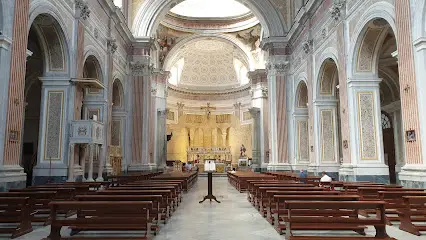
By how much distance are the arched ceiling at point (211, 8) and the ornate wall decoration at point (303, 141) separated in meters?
13.9

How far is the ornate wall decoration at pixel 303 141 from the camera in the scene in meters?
18.2

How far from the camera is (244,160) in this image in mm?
28094

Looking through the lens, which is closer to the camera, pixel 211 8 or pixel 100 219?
pixel 100 219

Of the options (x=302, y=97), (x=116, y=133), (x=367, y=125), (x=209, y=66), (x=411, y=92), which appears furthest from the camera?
(x=209, y=66)

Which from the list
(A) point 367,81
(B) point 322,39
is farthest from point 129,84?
(A) point 367,81

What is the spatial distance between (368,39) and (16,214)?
10.1 m

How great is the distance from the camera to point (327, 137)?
47.9 ft

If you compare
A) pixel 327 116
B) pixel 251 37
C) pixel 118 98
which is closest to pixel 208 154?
pixel 251 37

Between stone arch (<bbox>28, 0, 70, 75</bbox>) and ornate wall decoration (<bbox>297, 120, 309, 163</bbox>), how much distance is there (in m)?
11.9

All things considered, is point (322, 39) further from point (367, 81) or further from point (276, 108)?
point (276, 108)

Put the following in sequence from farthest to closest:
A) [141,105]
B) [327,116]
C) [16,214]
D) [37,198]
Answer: [141,105] → [327,116] → [37,198] → [16,214]

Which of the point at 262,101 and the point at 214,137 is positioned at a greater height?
the point at 262,101

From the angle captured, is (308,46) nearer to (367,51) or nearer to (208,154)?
(367,51)

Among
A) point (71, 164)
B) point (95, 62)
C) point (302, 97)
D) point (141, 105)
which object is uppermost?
point (95, 62)
